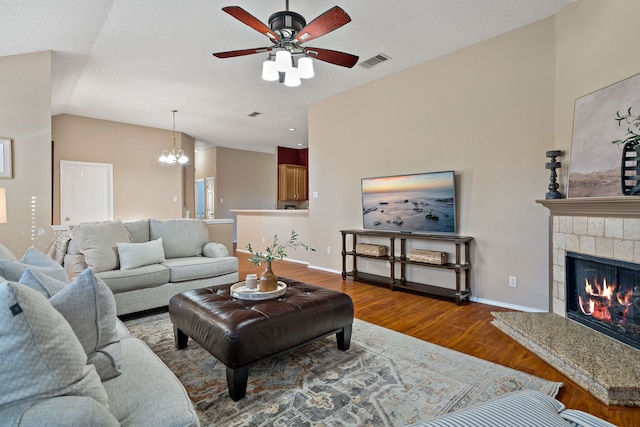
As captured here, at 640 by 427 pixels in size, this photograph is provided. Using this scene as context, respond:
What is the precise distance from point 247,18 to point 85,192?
18.9ft

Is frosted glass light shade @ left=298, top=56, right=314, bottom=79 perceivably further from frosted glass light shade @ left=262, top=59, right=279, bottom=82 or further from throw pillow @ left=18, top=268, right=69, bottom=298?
throw pillow @ left=18, top=268, right=69, bottom=298

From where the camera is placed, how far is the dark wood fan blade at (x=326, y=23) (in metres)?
2.08

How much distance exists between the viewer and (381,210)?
446cm

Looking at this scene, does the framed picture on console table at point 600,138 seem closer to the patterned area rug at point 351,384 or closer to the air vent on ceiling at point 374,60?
the patterned area rug at point 351,384

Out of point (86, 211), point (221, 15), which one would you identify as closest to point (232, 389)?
point (221, 15)

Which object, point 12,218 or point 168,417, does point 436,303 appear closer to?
point 168,417

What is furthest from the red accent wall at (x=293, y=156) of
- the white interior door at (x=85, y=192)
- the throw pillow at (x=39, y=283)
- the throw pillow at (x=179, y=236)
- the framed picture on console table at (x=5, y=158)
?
the throw pillow at (x=39, y=283)

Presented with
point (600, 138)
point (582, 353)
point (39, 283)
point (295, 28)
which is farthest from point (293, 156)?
point (39, 283)

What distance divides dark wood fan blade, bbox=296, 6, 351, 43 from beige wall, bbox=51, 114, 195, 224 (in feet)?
18.9

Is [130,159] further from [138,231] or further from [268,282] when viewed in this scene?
[268,282]

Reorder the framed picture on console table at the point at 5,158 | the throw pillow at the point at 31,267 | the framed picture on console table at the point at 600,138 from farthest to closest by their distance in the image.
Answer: the framed picture on console table at the point at 5,158 < the framed picture on console table at the point at 600,138 < the throw pillow at the point at 31,267

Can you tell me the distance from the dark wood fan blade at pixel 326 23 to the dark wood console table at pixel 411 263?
2.51 m

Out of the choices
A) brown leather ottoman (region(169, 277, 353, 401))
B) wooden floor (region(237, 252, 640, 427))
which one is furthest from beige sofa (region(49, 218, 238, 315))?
wooden floor (region(237, 252, 640, 427))

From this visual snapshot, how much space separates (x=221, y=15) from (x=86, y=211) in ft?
17.0
